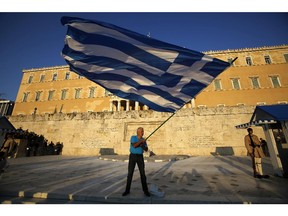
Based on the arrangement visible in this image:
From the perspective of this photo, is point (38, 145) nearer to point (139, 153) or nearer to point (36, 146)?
point (36, 146)

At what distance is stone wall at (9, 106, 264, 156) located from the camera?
15336 millimetres

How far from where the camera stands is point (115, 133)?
1711 centimetres

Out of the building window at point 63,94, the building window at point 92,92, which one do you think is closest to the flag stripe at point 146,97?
the building window at point 92,92

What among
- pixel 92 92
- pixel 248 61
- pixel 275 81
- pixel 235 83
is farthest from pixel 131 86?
pixel 248 61

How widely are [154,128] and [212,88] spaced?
20.0 meters

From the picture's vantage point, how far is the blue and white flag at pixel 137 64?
3582 millimetres

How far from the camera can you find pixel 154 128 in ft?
55.3

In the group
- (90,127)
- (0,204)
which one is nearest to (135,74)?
(0,204)

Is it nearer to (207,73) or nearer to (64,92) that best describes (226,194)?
(207,73)

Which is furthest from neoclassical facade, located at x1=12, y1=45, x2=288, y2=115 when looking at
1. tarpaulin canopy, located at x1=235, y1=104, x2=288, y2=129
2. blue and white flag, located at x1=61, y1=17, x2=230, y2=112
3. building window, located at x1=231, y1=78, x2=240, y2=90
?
blue and white flag, located at x1=61, y1=17, x2=230, y2=112

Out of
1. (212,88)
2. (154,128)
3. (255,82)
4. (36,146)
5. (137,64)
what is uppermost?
(255,82)

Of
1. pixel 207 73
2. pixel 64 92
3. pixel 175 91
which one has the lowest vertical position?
pixel 175 91

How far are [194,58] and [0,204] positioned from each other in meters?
5.17

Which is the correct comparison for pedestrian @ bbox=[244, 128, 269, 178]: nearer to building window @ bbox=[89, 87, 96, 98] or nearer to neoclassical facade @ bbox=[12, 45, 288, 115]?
neoclassical facade @ bbox=[12, 45, 288, 115]
